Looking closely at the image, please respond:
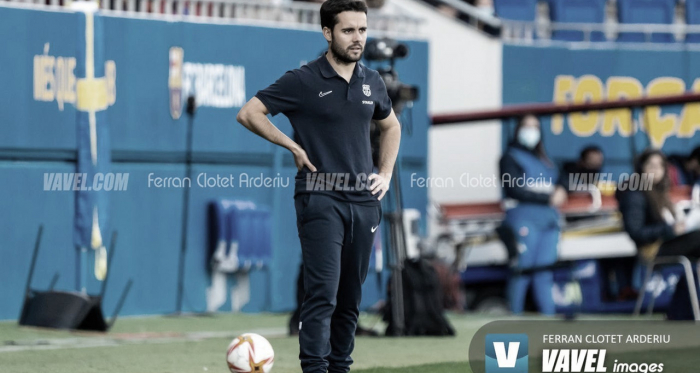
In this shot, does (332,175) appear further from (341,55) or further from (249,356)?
(249,356)

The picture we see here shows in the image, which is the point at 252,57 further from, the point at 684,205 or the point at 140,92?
the point at 684,205

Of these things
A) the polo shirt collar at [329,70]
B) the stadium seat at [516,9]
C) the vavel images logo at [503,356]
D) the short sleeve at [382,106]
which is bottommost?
the vavel images logo at [503,356]

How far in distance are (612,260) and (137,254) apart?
545cm

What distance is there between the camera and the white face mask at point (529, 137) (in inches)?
A: 580

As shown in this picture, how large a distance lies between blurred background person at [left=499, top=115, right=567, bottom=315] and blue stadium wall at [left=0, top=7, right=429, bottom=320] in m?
1.61

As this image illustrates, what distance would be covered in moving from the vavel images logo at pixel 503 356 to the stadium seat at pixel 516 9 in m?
11.5

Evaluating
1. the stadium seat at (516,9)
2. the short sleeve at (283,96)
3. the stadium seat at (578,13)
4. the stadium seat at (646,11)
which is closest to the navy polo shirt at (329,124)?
the short sleeve at (283,96)

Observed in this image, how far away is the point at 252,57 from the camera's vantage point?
1384cm

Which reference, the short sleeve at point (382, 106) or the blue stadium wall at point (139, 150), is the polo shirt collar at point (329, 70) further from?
the blue stadium wall at point (139, 150)

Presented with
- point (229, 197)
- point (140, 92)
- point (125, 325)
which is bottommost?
point (125, 325)

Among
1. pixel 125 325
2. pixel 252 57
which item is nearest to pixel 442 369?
pixel 125 325

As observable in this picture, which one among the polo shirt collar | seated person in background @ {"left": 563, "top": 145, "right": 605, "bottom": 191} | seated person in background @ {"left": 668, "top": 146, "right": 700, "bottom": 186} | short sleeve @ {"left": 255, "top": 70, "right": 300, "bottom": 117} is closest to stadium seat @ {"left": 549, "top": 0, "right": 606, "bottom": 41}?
seated person in background @ {"left": 668, "top": 146, "right": 700, "bottom": 186}

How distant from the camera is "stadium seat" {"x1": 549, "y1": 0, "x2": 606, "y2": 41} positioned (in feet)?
59.4

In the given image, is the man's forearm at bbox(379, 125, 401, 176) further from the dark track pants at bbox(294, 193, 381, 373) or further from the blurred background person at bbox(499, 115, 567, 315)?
the blurred background person at bbox(499, 115, 567, 315)
